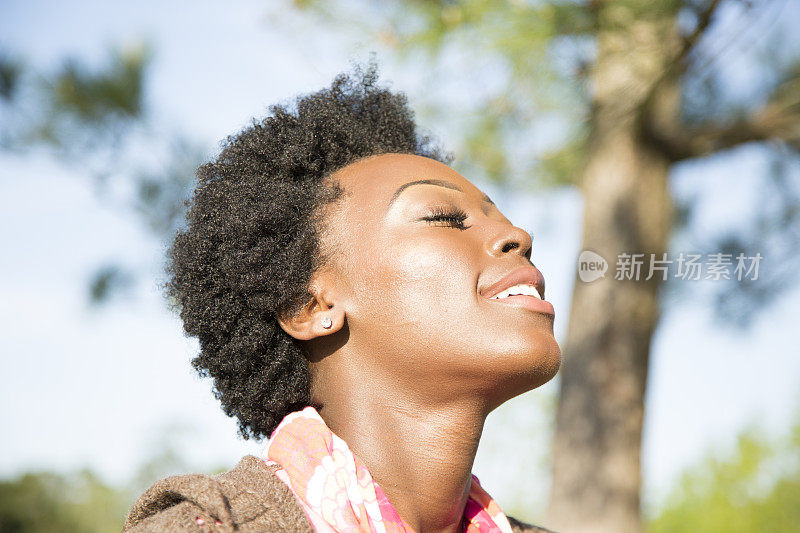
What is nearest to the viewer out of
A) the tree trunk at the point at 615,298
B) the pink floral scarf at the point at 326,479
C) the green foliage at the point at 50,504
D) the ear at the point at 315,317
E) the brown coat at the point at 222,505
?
the brown coat at the point at 222,505

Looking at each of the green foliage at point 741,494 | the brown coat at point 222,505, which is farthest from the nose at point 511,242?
the green foliage at point 741,494

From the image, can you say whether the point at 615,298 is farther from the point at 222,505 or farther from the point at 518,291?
the point at 222,505

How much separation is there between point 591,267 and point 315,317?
2.97m

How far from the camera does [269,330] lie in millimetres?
2412

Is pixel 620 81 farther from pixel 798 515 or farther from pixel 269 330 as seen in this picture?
pixel 798 515

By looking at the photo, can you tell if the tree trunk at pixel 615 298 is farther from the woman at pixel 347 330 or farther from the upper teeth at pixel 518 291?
the upper teeth at pixel 518 291

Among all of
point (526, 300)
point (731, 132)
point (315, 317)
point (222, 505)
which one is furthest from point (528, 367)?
point (731, 132)

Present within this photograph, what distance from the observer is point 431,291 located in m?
2.15

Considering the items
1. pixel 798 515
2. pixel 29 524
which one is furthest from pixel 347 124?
pixel 798 515

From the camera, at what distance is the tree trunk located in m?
4.50

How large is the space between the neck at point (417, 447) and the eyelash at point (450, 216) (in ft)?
1.62

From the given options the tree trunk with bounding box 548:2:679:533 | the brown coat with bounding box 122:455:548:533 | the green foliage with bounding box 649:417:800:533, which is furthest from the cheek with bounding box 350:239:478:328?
the green foliage with bounding box 649:417:800:533

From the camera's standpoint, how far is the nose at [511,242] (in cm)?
223

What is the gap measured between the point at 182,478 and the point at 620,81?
149 inches
